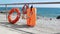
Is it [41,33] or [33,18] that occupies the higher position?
[33,18]

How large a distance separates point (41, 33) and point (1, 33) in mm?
1390

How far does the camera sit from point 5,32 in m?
7.31

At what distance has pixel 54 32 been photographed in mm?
7625

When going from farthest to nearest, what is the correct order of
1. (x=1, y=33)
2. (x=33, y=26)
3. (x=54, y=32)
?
(x=33, y=26) → (x=54, y=32) → (x=1, y=33)

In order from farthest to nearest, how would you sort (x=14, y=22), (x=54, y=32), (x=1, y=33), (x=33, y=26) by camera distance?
(x=14, y=22) → (x=33, y=26) → (x=54, y=32) → (x=1, y=33)

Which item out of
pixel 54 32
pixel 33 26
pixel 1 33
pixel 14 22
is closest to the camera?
pixel 1 33

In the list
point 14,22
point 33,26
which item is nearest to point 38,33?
point 33,26

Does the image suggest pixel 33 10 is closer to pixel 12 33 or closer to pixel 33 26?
pixel 33 26

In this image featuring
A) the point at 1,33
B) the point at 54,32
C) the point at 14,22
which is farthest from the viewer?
the point at 14,22

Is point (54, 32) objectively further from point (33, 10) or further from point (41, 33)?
point (33, 10)

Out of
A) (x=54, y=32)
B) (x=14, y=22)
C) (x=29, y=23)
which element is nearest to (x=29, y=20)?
(x=29, y=23)

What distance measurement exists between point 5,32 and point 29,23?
6.76 ft

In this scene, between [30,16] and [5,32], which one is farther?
[30,16]

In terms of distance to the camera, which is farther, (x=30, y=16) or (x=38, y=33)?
(x=30, y=16)
